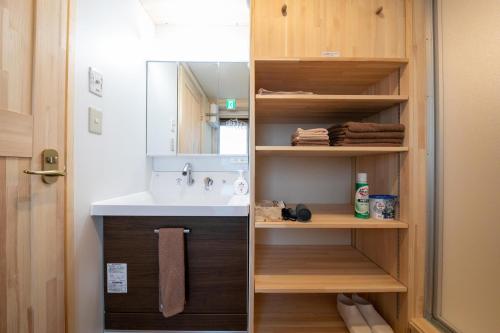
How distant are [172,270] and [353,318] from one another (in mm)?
901

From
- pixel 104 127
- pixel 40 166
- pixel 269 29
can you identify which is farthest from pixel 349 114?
pixel 40 166

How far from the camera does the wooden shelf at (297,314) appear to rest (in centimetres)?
113

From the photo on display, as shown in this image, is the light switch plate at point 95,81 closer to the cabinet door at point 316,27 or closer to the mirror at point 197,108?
the mirror at point 197,108

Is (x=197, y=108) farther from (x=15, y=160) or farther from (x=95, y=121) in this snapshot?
(x=15, y=160)

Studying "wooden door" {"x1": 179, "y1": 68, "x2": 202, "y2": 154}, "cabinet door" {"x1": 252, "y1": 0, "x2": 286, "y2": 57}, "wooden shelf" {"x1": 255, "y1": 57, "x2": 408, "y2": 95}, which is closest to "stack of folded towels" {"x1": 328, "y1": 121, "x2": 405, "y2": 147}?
"wooden shelf" {"x1": 255, "y1": 57, "x2": 408, "y2": 95}

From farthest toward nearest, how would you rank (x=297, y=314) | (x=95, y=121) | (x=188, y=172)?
1. (x=188, y=172)
2. (x=297, y=314)
3. (x=95, y=121)

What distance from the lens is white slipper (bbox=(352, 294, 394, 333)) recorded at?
3.42 ft

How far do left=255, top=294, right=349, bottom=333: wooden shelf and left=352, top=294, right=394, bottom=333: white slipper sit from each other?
0.12m

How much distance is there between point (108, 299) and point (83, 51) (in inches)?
46.5

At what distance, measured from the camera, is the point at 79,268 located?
3.28 feet

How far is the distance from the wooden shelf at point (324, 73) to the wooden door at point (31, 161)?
81cm

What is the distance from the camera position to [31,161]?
Result: 80 centimetres

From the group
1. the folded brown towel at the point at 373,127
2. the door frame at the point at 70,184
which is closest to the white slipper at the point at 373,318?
the folded brown towel at the point at 373,127

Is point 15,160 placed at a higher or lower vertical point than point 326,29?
lower
